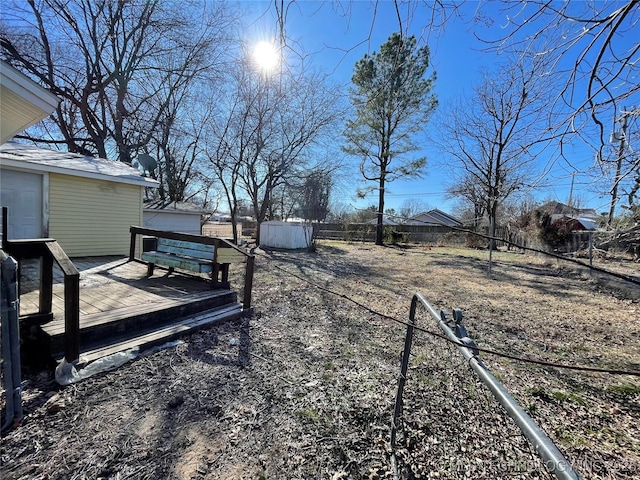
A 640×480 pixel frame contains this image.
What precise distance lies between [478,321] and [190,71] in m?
16.3

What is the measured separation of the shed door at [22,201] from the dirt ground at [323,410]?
6.02 metres

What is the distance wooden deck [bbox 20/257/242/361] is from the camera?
270 cm

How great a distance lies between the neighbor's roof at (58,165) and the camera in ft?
20.4

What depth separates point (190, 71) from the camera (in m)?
14.0

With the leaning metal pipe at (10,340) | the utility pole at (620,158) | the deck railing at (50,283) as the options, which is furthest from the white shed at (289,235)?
the leaning metal pipe at (10,340)

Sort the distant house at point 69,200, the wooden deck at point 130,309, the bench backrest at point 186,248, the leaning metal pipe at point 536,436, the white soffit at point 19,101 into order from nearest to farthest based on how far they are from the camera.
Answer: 1. the leaning metal pipe at point 536,436
2. the wooden deck at point 130,309
3. the white soffit at point 19,101
4. the bench backrest at point 186,248
5. the distant house at point 69,200

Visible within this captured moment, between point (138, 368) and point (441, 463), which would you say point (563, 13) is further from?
point (138, 368)

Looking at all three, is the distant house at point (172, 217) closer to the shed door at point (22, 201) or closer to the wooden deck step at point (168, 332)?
the shed door at point (22, 201)

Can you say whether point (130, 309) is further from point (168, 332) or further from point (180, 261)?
point (180, 261)

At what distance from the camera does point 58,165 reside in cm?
682

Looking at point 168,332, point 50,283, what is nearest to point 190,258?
point 168,332

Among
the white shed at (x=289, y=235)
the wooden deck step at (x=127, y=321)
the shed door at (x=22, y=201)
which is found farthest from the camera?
the white shed at (x=289, y=235)

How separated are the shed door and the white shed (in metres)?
9.84

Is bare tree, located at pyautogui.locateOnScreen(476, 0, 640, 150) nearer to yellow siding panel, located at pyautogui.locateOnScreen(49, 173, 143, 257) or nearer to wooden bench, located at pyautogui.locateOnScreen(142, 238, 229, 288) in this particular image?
wooden bench, located at pyautogui.locateOnScreen(142, 238, 229, 288)
